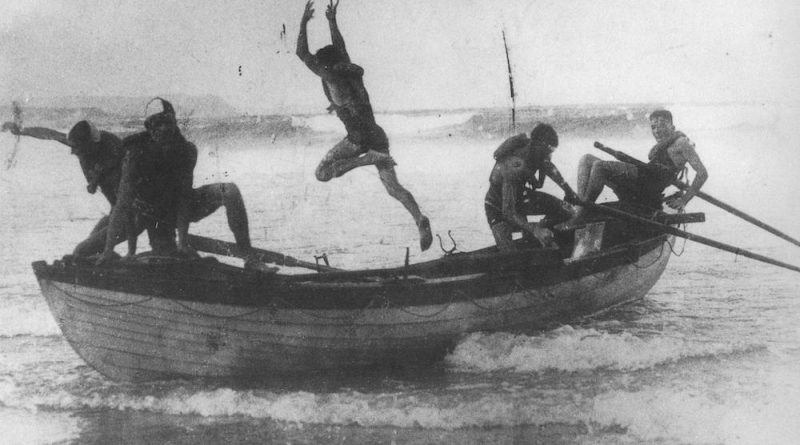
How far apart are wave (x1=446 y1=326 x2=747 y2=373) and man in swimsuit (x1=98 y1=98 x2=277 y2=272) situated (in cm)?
192

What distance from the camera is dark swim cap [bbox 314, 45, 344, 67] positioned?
577 centimetres

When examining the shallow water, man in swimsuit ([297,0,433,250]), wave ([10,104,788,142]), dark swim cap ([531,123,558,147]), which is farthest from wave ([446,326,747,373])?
wave ([10,104,788,142])

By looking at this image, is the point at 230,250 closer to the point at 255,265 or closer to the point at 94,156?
the point at 255,265

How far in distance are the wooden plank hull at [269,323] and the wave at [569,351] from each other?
197mm

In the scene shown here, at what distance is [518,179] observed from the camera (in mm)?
6203

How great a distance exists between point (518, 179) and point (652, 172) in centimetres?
193

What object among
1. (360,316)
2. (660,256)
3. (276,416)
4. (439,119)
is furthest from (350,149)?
(439,119)

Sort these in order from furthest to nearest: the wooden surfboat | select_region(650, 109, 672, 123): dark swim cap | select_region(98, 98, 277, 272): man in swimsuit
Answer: select_region(650, 109, 672, 123): dark swim cap → select_region(98, 98, 277, 272): man in swimsuit → the wooden surfboat

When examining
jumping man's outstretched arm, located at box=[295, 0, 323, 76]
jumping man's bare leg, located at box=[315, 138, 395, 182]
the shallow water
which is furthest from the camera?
jumping man's bare leg, located at box=[315, 138, 395, 182]

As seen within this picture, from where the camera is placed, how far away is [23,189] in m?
14.8

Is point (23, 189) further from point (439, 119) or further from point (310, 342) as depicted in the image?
point (439, 119)

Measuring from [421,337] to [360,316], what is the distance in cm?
62

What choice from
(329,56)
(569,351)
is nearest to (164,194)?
(329,56)

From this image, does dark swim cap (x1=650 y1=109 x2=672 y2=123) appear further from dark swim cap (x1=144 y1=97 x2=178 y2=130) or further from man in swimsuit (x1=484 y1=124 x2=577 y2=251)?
dark swim cap (x1=144 y1=97 x2=178 y2=130)
